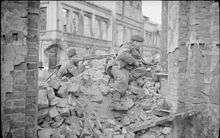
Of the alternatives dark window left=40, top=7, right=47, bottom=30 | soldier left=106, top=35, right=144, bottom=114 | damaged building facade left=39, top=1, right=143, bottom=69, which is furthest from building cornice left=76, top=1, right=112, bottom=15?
soldier left=106, top=35, right=144, bottom=114

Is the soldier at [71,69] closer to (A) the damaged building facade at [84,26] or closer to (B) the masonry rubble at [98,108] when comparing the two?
(B) the masonry rubble at [98,108]

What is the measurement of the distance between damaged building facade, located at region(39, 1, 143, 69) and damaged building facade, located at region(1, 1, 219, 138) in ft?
26.6

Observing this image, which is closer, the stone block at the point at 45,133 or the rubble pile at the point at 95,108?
the stone block at the point at 45,133

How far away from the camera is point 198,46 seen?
19.0 feet

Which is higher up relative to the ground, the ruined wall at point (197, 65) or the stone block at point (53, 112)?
the ruined wall at point (197, 65)

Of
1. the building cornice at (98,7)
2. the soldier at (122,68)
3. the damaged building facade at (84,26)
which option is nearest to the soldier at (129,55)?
the soldier at (122,68)

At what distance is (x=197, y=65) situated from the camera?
5.86m

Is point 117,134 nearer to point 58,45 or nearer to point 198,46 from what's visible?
point 198,46

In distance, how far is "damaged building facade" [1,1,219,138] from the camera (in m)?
4.75

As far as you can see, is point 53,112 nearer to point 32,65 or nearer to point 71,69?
point 32,65

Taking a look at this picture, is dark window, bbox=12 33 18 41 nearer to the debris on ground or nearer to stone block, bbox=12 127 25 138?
stone block, bbox=12 127 25 138

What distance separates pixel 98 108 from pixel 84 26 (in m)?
14.6

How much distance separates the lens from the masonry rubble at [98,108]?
633 centimetres

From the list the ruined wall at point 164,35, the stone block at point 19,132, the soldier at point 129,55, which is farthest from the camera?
the ruined wall at point 164,35
